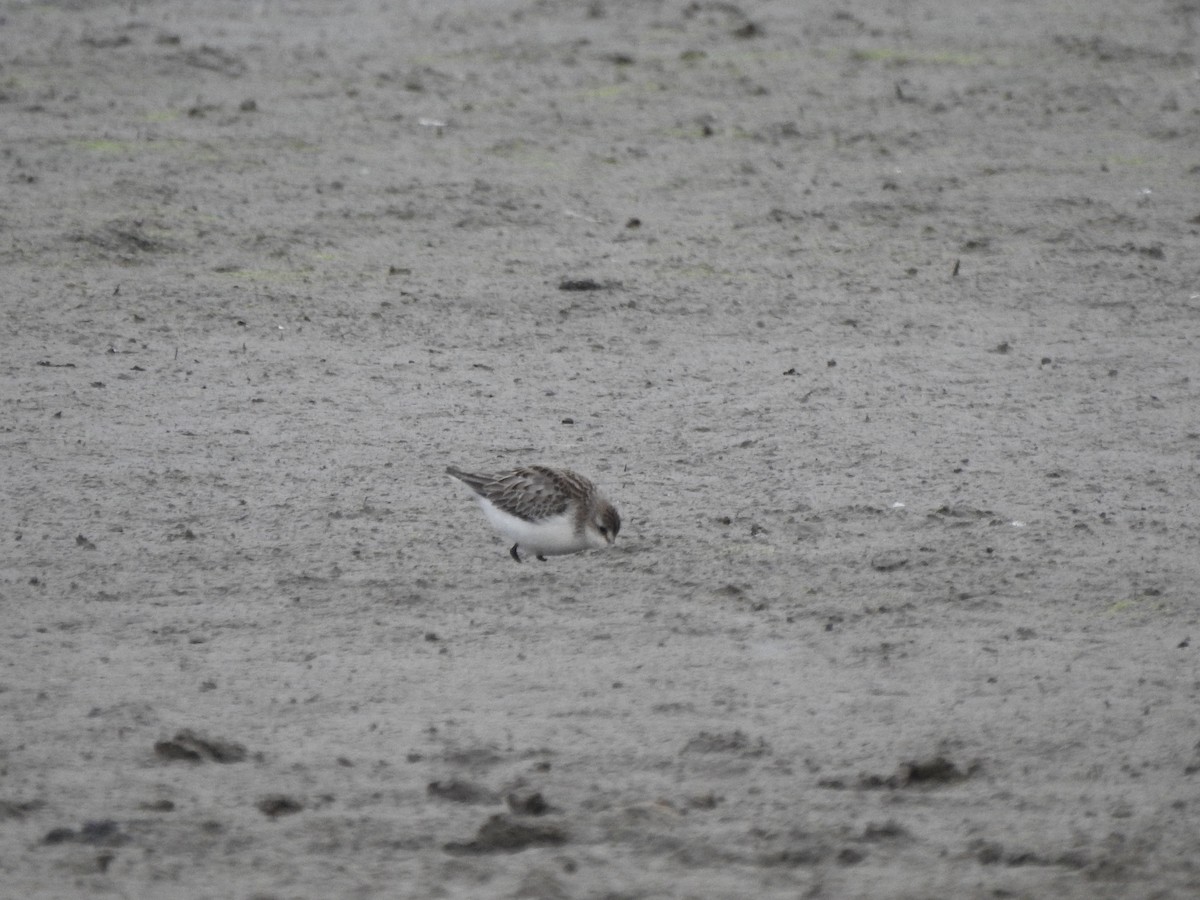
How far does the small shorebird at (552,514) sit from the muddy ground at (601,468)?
131 millimetres

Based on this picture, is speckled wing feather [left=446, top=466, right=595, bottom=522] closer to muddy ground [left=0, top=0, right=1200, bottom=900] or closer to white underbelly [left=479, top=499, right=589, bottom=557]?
white underbelly [left=479, top=499, right=589, bottom=557]

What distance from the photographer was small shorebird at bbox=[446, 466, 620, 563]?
6.59 metres

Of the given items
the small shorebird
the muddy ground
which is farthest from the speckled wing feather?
the muddy ground

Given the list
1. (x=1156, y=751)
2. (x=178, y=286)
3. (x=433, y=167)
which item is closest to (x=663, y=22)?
(x=433, y=167)

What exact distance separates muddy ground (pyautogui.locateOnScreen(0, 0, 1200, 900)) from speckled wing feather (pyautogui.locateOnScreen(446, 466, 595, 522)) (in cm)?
22

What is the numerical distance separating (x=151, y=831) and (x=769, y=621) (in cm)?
234

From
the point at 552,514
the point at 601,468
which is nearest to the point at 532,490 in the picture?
the point at 552,514

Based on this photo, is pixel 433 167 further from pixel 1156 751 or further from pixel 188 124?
pixel 1156 751

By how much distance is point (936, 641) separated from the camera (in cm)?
605

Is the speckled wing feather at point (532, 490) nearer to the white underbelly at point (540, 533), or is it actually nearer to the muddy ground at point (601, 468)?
the white underbelly at point (540, 533)

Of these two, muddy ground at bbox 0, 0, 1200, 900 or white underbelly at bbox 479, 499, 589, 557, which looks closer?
muddy ground at bbox 0, 0, 1200, 900

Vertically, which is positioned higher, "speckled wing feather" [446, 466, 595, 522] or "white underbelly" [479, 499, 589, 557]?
"speckled wing feather" [446, 466, 595, 522]

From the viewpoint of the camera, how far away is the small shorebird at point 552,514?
6590mm

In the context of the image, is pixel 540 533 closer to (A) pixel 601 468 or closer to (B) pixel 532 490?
(B) pixel 532 490
